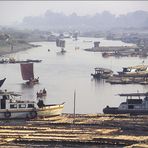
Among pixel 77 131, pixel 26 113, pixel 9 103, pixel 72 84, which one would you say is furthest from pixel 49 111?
pixel 72 84

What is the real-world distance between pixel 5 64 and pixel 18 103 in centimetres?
3340

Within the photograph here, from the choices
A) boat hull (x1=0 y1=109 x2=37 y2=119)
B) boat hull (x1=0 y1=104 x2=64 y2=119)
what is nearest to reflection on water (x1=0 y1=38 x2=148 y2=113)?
boat hull (x1=0 y1=104 x2=64 y2=119)

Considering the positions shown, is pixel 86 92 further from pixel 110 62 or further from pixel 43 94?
pixel 110 62

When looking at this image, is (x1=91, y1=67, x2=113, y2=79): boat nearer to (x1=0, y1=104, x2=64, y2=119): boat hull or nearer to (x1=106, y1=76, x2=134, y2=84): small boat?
(x1=106, y1=76, x2=134, y2=84): small boat

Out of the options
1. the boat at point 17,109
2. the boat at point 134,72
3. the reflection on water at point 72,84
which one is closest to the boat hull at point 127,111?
the boat at point 17,109

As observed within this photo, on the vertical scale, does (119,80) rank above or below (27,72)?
below

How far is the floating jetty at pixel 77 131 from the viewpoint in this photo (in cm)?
1675

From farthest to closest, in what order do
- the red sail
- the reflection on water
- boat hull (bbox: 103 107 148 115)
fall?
the red sail, the reflection on water, boat hull (bbox: 103 107 148 115)

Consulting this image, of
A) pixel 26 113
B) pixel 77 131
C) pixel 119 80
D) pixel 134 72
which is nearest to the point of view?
pixel 77 131

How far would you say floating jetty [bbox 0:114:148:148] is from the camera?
16.8m

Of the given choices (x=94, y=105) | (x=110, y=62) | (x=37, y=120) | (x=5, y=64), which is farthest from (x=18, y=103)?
(x=110, y=62)

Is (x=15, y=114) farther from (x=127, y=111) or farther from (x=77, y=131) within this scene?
(x=127, y=111)

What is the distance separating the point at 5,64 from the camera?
53.7m

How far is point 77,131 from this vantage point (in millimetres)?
18125
